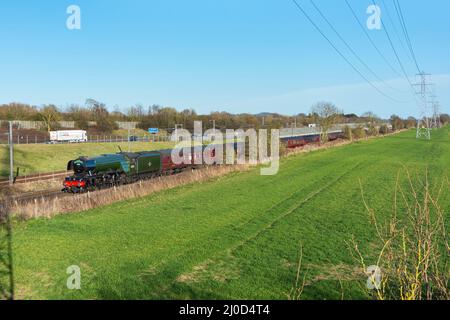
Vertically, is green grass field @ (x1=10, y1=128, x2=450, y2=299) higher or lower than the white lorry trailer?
lower

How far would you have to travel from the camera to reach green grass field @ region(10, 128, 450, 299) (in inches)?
367

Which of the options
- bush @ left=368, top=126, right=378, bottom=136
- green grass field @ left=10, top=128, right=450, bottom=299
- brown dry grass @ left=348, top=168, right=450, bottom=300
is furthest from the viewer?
bush @ left=368, top=126, right=378, bottom=136

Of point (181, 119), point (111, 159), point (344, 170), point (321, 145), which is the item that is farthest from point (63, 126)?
point (344, 170)

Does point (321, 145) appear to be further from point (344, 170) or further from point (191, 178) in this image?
point (191, 178)

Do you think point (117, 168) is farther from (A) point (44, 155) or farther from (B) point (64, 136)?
(B) point (64, 136)

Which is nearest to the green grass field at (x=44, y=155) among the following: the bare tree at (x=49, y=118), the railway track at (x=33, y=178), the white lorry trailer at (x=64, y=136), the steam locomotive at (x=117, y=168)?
the railway track at (x=33, y=178)

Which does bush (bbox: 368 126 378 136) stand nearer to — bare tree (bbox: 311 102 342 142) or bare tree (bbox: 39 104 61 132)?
bare tree (bbox: 311 102 342 142)

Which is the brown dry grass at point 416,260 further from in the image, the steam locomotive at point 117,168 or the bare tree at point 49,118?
the bare tree at point 49,118

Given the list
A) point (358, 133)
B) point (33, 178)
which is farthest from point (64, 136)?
point (358, 133)

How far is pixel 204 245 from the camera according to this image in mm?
12602

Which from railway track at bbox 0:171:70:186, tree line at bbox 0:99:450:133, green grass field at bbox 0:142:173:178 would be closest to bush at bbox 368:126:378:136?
tree line at bbox 0:99:450:133

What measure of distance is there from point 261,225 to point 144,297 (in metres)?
7.31

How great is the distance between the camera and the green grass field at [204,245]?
367 inches
